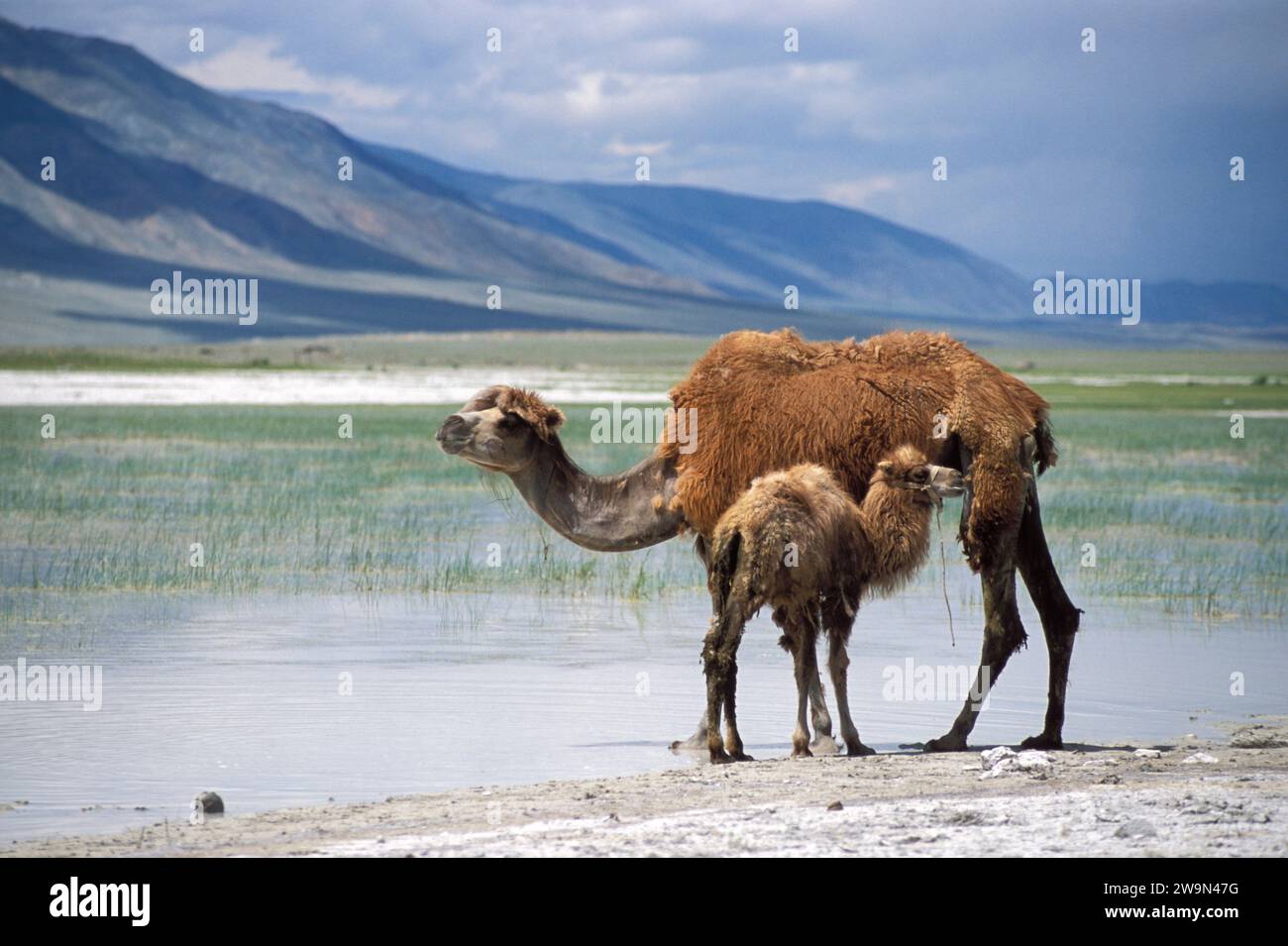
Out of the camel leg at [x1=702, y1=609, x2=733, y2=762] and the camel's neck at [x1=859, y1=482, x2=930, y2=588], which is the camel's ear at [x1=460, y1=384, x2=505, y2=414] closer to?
the camel leg at [x1=702, y1=609, x2=733, y2=762]

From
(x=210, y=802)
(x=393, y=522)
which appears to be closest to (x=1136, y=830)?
(x=210, y=802)

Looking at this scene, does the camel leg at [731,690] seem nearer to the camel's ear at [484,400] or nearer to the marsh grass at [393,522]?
the marsh grass at [393,522]

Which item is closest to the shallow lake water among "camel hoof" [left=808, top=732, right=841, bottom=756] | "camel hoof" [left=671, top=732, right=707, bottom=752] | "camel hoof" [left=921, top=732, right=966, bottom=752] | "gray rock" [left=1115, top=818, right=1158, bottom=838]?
"camel hoof" [left=671, top=732, right=707, bottom=752]

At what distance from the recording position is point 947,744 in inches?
352

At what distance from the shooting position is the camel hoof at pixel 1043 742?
893cm

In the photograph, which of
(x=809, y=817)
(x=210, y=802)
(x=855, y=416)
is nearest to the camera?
(x=809, y=817)

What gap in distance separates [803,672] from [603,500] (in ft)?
5.56

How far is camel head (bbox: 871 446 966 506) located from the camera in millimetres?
8664

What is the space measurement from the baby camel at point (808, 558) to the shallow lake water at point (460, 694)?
0.52 m

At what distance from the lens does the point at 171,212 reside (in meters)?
172

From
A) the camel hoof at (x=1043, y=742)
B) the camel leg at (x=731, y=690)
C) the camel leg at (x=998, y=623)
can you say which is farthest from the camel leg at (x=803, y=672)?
the camel hoof at (x=1043, y=742)

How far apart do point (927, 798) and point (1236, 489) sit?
17.9 meters

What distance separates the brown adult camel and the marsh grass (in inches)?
36.1

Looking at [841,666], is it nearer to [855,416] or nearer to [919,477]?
[919,477]
